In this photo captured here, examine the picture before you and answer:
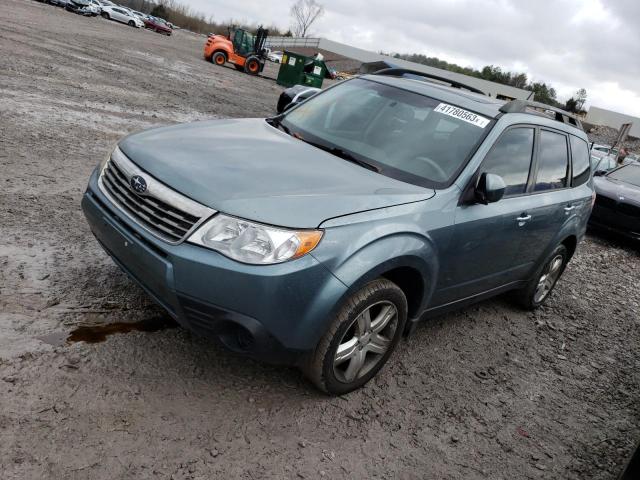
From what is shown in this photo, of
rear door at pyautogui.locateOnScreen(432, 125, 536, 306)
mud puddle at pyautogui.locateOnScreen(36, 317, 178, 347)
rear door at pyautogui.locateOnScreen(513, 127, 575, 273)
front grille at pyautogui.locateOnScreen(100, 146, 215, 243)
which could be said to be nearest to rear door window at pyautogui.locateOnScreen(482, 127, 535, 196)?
rear door at pyautogui.locateOnScreen(432, 125, 536, 306)

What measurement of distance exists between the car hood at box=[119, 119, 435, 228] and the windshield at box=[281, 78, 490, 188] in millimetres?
189

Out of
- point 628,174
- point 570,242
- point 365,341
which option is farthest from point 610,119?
point 365,341

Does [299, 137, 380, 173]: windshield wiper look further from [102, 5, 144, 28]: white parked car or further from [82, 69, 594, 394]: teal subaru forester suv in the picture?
[102, 5, 144, 28]: white parked car

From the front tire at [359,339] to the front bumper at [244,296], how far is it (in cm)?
17

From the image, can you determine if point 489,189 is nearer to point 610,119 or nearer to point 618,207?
point 618,207

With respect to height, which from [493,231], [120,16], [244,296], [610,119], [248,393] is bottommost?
[248,393]

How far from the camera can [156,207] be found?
2.74 m

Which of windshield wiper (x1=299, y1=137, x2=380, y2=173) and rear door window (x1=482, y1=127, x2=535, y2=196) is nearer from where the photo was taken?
→ windshield wiper (x1=299, y1=137, x2=380, y2=173)

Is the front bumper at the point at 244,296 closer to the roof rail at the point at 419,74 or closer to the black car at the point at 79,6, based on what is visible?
the roof rail at the point at 419,74

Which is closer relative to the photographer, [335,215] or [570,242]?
[335,215]

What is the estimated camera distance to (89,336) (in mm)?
3094

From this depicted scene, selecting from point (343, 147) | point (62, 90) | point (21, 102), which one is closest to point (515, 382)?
point (343, 147)

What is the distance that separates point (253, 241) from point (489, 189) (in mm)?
1601

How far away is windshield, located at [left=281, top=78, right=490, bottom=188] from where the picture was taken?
11.3ft
